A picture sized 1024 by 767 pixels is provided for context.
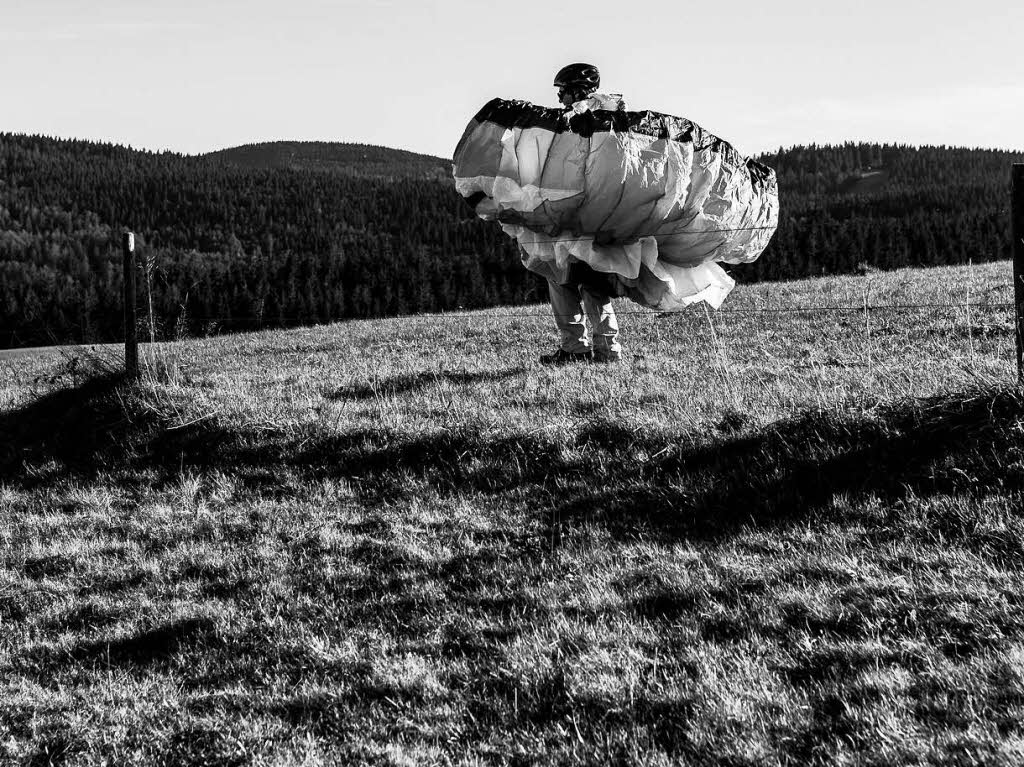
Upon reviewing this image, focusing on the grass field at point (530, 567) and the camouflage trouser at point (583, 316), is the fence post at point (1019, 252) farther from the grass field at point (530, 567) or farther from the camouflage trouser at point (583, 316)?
the camouflage trouser at point (583, 316)

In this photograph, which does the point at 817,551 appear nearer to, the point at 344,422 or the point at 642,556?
the point at 642,556

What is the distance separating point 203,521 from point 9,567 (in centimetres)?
148

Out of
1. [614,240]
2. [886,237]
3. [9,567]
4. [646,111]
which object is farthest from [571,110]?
[886,237]

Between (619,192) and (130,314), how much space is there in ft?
20.5

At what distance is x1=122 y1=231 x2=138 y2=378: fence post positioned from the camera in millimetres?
11211

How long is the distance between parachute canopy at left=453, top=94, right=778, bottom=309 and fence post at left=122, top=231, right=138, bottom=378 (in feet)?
14.6

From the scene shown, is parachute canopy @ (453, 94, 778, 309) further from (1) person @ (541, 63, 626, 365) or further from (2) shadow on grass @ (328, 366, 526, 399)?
(2) shadow on grass @ (328, 366, 526, 399)

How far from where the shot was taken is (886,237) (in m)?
91.8

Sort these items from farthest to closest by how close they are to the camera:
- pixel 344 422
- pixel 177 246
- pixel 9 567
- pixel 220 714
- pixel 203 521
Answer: pixel 177 246, pixel 344 422, pixel 203 521, pixel 9 567, pixel 220 714

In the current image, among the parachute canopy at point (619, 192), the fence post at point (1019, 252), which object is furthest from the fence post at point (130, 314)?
the fence post at point (1019, 252)

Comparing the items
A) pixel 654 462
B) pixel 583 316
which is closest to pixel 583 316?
pixel 583 316

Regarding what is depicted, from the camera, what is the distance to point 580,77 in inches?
401

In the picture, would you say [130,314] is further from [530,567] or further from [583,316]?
[530,567]

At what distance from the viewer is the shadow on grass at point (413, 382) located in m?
10.8
